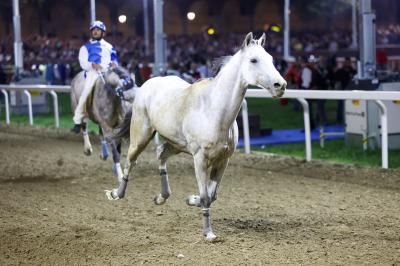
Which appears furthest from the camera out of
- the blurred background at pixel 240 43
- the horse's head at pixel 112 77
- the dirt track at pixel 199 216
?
the blurred background at pixel 240 43

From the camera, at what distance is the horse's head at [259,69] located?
6.59m

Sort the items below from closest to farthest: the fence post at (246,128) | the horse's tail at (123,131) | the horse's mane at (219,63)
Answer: the horse's mane at (219,63)
the horse's tail at (123,131)
the fence post at (246,128)

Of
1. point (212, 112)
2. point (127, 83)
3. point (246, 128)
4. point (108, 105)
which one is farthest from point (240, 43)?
point (212, 112)

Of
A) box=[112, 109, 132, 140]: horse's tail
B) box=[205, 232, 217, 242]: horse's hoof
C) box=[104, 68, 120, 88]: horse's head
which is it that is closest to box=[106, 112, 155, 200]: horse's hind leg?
box=[112, 109, 132, 140]: horse's tail

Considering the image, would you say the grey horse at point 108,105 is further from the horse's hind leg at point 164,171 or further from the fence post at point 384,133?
the fence post at point 384,133

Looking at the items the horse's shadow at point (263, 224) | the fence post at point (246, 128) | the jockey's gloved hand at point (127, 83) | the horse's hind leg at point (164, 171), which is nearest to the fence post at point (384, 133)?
the fence post at point (246, 128)

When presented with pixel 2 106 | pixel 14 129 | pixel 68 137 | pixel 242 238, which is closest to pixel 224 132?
pixel 242 238

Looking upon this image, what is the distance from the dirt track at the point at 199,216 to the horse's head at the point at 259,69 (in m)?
1.41

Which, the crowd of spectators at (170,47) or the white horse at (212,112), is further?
the crowd of spectators at (170,47)

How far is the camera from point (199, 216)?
26.8ft

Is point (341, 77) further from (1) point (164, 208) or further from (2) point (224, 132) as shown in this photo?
(2) point (224, 132)

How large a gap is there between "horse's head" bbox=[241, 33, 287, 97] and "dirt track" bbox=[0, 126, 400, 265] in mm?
1411

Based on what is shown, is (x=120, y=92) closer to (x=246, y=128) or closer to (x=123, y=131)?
(x=123, y=131)

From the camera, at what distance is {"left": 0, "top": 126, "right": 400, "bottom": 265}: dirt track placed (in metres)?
6.48
